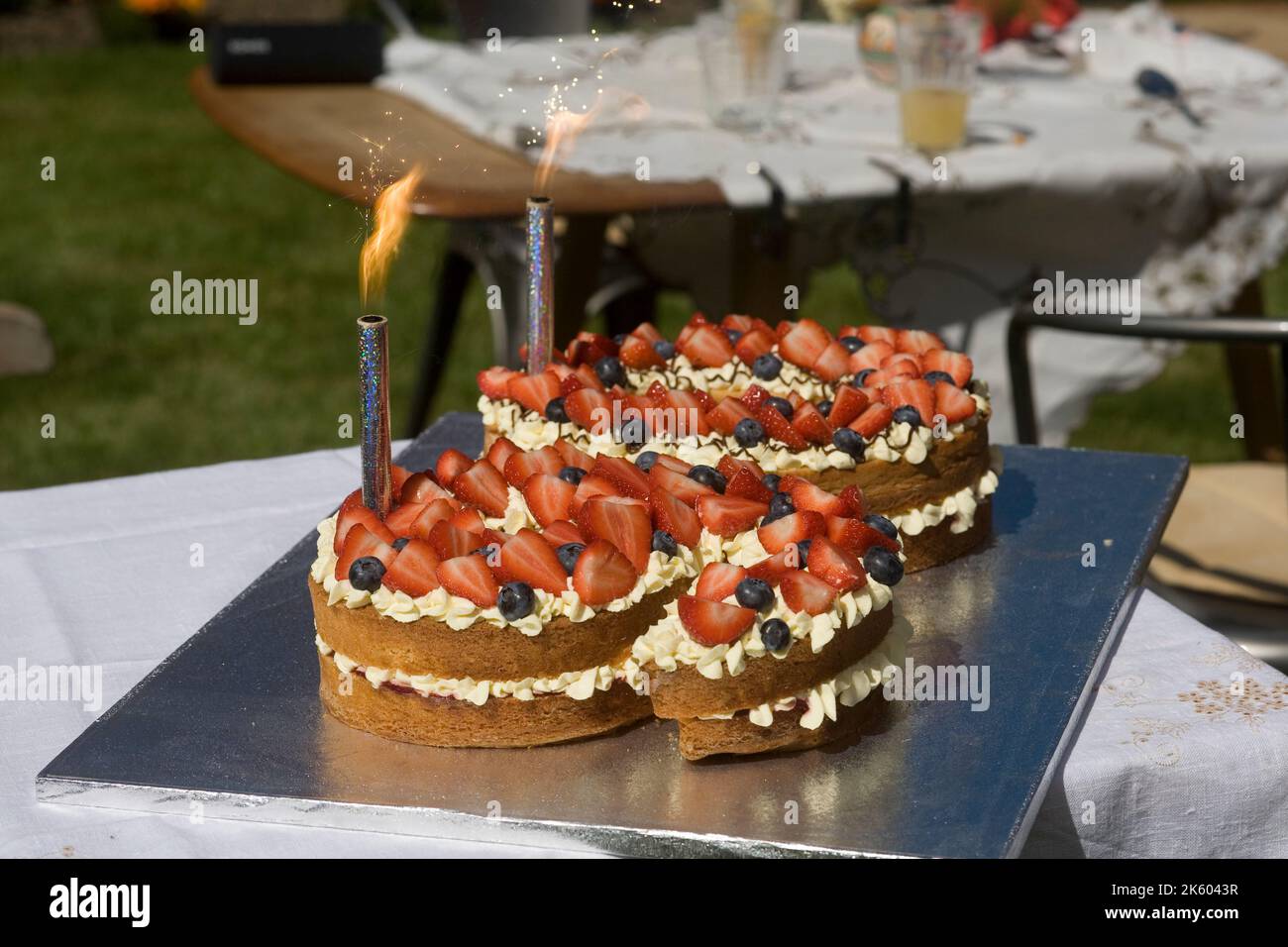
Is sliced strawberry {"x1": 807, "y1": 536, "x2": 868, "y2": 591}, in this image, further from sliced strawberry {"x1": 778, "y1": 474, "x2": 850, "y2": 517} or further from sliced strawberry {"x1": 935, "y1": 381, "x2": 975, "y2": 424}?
sliced strawberry {"x1": 935, "y1": 381, "x2": 975, "y2": 424}

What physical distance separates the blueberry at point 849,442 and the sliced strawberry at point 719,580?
1.74 feet

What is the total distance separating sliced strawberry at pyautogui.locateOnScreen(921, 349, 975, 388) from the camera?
8.34 ft

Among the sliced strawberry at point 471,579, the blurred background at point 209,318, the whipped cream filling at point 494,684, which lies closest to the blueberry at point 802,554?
the whipped cream filling at point 494,684

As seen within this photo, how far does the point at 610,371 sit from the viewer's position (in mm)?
2492

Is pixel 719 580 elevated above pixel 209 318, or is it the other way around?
pixel 719 580

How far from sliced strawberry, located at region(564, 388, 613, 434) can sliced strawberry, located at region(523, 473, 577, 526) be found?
0.35m

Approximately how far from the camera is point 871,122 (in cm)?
407

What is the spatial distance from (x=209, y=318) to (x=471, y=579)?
220 inches

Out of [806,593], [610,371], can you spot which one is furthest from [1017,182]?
[806,593]

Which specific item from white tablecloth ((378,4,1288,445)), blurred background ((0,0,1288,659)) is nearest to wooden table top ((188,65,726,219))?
white tablecloth ((378,4,1288,445))

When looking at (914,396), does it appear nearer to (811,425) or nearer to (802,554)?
(811,425)

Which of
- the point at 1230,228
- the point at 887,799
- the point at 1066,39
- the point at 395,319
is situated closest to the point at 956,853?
the point at 887,799

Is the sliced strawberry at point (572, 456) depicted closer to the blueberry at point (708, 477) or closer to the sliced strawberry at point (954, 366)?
the blueberry at point (708, 477)
